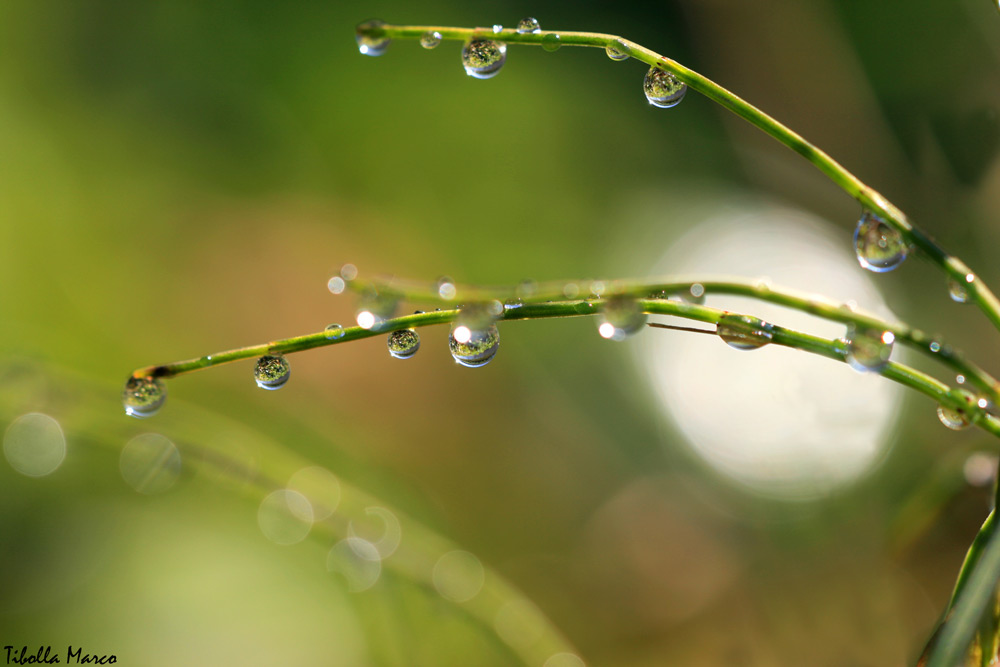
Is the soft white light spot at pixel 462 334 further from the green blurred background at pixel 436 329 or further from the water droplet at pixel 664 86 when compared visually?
the green blurred background at pixel 436 329

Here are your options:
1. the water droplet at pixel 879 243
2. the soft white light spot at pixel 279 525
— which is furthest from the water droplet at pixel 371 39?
the soft white light spot at pixel 279 525

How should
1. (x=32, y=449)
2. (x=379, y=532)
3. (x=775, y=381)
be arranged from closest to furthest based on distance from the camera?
(x=379, y=532), (x=32, y=449), (x=775, y=381)

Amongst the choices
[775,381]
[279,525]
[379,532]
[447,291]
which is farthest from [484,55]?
[775,381]

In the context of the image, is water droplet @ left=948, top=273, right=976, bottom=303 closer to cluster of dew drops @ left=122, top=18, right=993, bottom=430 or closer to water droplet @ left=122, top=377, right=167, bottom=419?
cluster of dew drops @ left=122, top=18, right=993, bottom=430

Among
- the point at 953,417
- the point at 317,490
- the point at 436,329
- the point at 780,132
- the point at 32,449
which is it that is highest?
the point at 436,329

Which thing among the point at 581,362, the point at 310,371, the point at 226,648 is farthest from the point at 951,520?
the point at 310,371

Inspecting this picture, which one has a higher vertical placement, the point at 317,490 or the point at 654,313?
the point at 317,490

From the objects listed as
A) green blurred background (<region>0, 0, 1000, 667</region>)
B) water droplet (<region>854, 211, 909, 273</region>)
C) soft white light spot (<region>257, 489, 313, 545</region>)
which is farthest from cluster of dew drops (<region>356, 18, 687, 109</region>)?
soft white light spot (<region>257, 489, 313, 545</region>)

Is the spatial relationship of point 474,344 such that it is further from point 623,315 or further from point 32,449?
point 32,449

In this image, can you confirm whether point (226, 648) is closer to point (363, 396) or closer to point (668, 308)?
point (363, 396)
